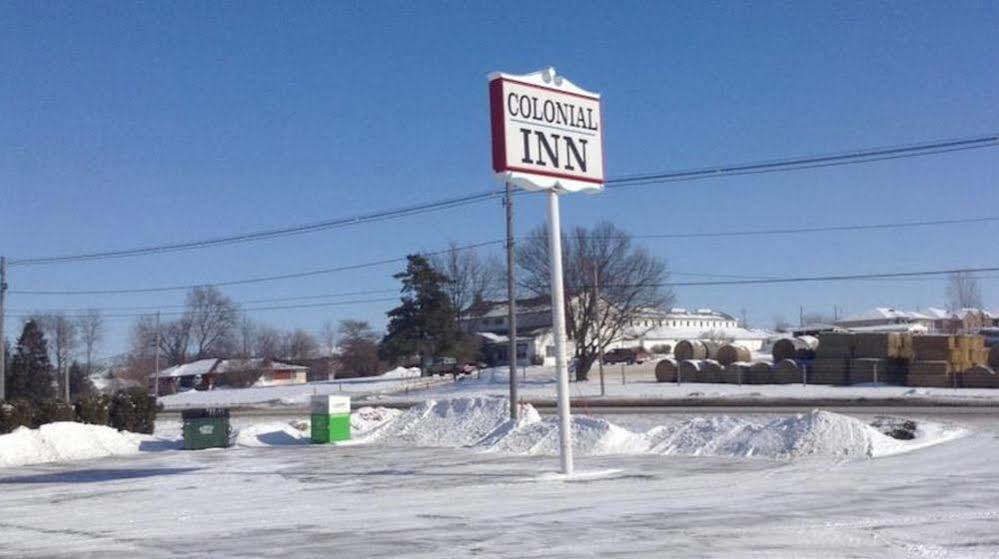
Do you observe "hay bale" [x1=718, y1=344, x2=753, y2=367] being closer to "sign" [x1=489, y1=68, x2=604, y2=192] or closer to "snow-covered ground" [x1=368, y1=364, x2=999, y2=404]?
"snow-covered ground" [x1=368, y1=364, x2=999, y2=404]

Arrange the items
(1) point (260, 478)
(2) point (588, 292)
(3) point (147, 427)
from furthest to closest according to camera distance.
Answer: (2) point (588, 292) → (3) point (147, 427) → (1) point (260, 478)

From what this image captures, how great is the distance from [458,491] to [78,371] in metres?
89.3

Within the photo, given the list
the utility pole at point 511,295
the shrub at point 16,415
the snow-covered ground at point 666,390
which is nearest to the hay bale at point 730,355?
the snow-covered ground at point 666,390

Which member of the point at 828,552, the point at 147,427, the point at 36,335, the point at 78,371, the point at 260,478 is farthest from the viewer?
the point at 78,371

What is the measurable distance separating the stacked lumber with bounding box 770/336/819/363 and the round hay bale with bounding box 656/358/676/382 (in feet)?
20.9

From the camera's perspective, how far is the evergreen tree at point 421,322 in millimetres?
90250

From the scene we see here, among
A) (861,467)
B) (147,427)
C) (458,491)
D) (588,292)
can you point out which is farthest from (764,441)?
(588,292)

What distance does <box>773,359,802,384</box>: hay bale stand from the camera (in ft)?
207

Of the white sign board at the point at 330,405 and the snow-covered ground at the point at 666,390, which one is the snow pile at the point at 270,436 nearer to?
the white sign board at the point at 330,405

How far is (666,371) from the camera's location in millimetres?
70312

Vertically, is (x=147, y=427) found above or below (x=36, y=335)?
below

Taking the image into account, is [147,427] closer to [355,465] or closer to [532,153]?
[355,465]

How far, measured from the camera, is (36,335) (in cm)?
8069

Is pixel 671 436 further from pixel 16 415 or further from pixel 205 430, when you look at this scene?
pixel 16 415
